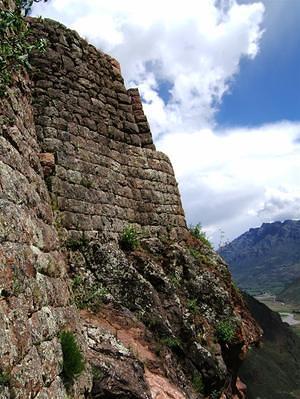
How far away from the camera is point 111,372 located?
8578mm

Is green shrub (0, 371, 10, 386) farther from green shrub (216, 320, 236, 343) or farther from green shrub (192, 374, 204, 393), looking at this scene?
green shrub (216, 320, 236, 343)

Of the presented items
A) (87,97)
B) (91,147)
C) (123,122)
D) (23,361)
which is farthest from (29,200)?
(123,122)

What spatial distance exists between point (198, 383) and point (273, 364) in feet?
257

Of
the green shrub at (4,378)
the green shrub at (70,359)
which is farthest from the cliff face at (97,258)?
the green shrub at (70,359)

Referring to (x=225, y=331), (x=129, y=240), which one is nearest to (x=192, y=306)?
(x=225, y=331)

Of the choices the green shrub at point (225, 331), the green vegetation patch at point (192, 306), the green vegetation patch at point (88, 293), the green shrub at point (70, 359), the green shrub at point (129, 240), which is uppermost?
the green shrub at point (129, 240)

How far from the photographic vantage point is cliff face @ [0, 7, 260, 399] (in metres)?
6.54

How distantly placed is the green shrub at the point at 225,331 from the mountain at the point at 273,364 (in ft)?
135

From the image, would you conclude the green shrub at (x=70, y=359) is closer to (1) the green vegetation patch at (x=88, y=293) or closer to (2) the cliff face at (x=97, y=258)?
(2) the cliff face at (x=97, y=258)

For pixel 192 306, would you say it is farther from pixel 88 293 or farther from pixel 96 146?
pixel 96 146

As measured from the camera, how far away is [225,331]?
13.5m

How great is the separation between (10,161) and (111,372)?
430 centimetres

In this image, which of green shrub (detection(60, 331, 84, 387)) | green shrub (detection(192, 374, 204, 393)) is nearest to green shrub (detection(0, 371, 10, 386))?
green shrub (detection(60, 331, 84, 387))

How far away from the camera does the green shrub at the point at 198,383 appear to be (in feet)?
37.6
